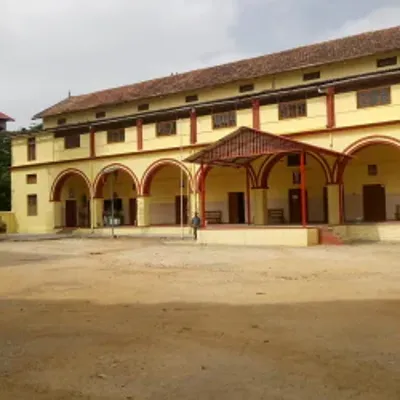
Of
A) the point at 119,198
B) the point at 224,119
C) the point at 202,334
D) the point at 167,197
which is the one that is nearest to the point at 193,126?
the point at 224,119

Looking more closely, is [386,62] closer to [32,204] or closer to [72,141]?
[72,141]

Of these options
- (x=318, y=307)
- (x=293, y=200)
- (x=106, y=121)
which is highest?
(x=106, y=121)

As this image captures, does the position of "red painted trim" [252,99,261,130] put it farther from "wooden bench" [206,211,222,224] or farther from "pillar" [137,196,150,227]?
"pillar" [137,196,150,227]

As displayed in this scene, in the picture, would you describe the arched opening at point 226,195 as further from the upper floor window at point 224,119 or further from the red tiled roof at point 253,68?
the red tiled roof at point 253,68

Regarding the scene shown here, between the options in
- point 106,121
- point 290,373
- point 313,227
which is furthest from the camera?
point 106,121

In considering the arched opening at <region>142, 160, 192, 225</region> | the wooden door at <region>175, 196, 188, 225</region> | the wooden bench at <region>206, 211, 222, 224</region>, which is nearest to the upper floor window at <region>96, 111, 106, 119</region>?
the arched opening at <region>142, 160, 192, 225</region>

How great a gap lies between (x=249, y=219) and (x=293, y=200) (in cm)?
228

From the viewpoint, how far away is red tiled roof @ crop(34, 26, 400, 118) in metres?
22.2

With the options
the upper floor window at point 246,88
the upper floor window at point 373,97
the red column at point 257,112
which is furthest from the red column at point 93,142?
the upper floor window at point 373,97

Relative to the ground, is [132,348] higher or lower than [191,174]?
lower

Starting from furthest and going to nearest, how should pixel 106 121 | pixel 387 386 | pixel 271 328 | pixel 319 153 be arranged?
pixel 106 121
pixel 319 153
pixel 271 328
pixel 387 386

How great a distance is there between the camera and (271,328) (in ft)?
19.4

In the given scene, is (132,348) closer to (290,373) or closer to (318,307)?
(290,373)

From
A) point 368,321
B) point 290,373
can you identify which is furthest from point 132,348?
point 368,321
